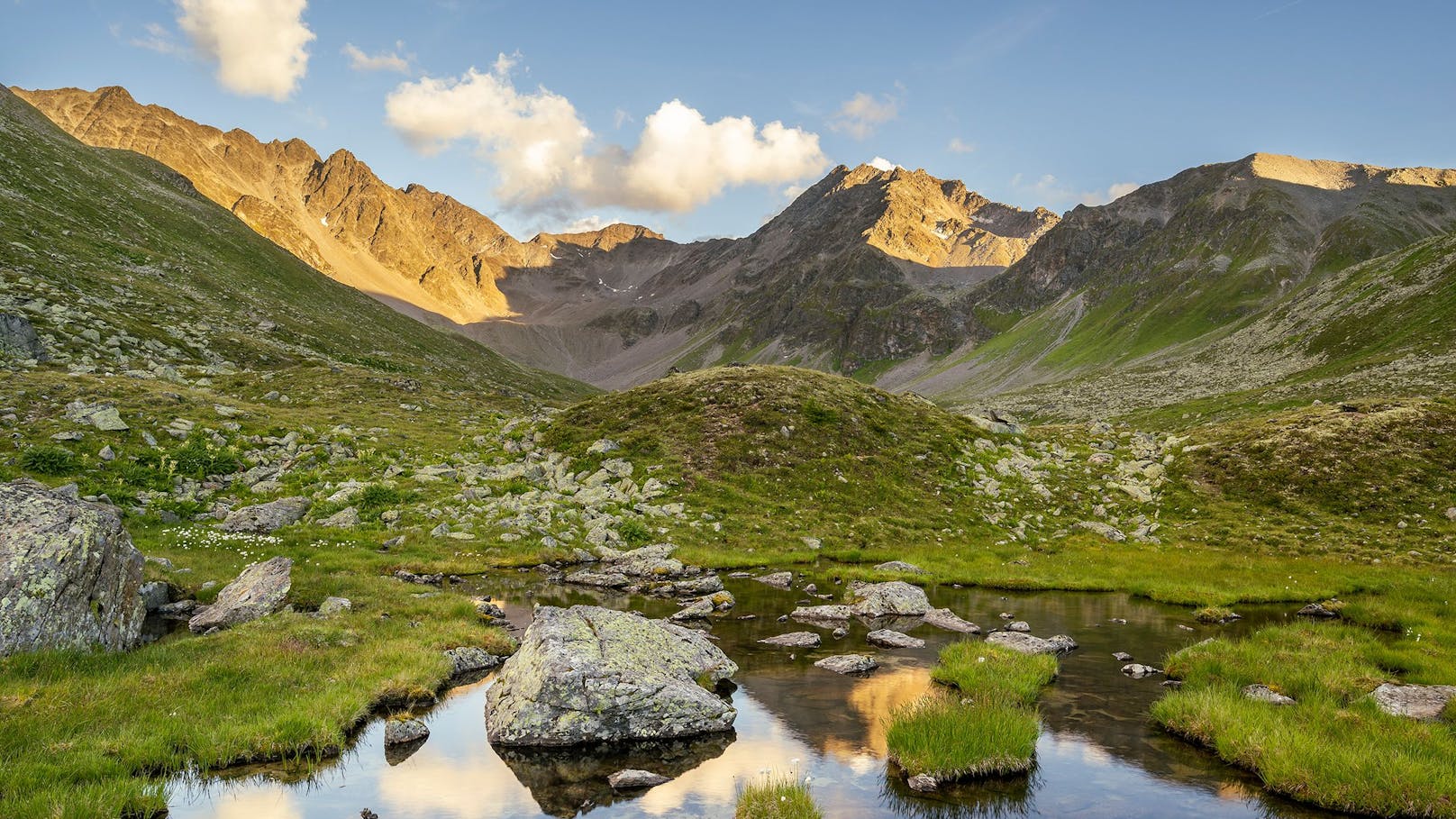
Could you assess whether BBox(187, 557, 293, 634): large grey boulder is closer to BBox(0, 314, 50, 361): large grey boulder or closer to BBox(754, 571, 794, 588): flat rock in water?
BBox(754, 571, 794, 588): flat rock in water

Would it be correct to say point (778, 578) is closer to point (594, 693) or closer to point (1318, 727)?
point (594, 693)

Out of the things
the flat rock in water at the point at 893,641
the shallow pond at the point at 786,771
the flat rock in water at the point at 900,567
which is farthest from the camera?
the flat rock in water at the point at 900,567

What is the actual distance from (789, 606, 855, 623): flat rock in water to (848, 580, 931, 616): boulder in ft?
1.88

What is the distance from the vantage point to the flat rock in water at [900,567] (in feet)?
116

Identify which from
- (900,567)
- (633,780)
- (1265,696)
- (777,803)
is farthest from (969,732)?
(900,567)

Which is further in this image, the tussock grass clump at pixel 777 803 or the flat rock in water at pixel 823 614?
the flat rock in water at pixel 823 614

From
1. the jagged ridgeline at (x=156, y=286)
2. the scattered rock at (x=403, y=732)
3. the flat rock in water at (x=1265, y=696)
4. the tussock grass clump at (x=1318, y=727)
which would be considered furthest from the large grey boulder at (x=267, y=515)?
the flat rock in water at (x=1265, y=696)

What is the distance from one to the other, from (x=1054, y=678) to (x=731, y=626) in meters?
10.7

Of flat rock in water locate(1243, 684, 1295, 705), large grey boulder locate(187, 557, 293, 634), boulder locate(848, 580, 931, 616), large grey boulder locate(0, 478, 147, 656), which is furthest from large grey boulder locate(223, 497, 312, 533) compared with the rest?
flat rock in water locate(1243, 684, 1295, 705)

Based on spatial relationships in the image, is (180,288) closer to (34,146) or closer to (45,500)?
(34,146)

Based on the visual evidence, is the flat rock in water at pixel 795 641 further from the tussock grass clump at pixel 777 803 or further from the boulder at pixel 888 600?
the tussock grass clump at pixel 777 803

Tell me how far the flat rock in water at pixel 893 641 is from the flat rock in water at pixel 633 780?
11762 mm

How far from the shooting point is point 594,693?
1520cm

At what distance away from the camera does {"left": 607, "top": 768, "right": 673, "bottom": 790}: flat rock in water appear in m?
13.0
